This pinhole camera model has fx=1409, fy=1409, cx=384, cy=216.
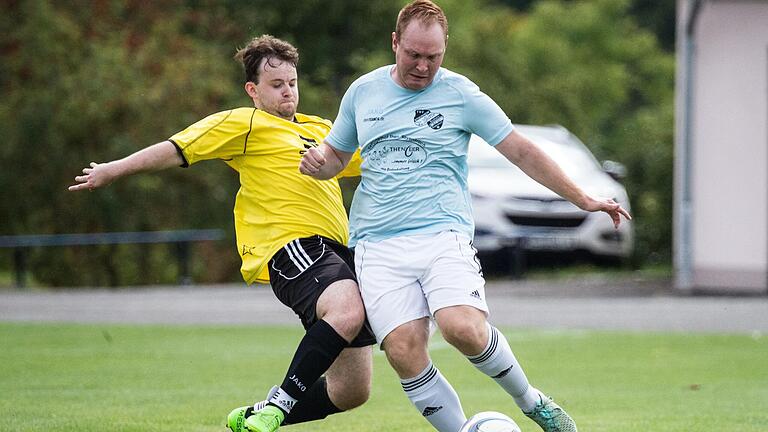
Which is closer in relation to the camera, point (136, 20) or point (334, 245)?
point (334, 245)

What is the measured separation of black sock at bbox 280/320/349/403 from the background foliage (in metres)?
16.5

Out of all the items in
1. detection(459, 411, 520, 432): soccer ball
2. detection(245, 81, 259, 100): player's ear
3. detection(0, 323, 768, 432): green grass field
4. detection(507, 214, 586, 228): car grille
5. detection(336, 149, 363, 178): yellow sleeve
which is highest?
detection(245, 81, 259, 100): player's ear

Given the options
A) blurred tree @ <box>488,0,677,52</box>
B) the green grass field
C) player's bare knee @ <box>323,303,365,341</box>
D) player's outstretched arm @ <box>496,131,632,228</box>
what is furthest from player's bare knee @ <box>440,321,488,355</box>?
blurred tree @ <box>488,0,677,52</box>

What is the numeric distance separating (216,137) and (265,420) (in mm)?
1417

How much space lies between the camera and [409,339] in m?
6.11

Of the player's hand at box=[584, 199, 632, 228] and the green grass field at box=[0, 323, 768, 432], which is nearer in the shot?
the player's hand at box=[584, 199, 632, 228]

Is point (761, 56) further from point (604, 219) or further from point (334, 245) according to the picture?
point (334, 245)

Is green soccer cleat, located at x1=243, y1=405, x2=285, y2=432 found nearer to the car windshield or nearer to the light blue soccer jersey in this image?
the light blue soccer jersey

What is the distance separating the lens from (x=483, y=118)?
6.25 meters

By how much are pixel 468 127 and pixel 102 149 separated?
56.9ft

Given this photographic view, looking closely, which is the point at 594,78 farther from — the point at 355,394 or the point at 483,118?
the point at 483,118

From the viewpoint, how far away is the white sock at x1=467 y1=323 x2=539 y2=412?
20.3ft

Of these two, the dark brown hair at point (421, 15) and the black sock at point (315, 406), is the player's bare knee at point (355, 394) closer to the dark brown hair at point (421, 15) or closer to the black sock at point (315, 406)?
the black sock at point (315, 406)

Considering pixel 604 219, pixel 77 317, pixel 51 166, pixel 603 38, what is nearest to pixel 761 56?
pixel 604 219
